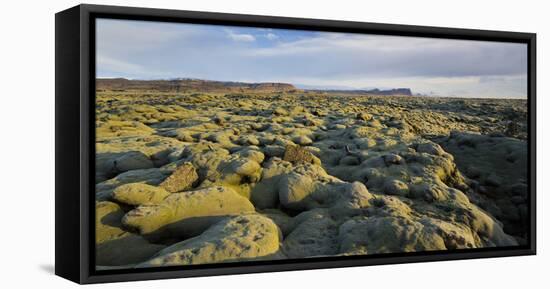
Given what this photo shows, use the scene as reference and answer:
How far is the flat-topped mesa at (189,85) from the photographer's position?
5.07 m

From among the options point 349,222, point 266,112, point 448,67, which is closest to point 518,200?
point 448,67

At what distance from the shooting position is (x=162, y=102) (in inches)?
212

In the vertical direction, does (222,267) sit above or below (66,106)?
below

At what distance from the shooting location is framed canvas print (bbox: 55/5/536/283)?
5.02 meters

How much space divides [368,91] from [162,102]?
1.62 meters

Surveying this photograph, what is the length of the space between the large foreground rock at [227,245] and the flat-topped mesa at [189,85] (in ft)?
2.98

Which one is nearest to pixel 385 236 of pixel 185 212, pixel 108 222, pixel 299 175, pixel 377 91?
pixel 299 175

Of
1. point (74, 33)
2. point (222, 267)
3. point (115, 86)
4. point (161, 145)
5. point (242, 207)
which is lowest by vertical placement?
point (222, 267)

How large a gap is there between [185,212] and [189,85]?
0.87 metres

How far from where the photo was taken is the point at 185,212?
5184 millimetres

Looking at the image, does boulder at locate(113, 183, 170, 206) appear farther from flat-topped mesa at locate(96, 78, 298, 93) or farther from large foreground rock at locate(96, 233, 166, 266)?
flat-topped mesa at locate(96, 78, 298, 93)

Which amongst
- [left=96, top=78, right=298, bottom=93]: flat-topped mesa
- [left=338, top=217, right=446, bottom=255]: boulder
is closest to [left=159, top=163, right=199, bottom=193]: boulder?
[left=96, top=78, right=298, bottom=93]: flat-topped mesa

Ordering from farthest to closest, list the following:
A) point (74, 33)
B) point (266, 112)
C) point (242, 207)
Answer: point (266, 112), point (242, 207), point (74, 33)

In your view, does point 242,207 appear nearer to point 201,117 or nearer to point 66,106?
point 201,117
